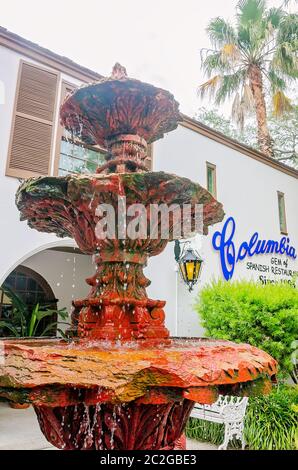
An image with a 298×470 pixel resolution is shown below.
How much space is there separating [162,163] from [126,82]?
18.1ft

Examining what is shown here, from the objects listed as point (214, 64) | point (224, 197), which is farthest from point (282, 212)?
point (214, 64)

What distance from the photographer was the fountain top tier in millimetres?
2502

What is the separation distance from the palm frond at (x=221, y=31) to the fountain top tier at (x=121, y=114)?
34.5 feet

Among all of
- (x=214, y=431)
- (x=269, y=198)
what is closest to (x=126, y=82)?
(x=214, y=431)

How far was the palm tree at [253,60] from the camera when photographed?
37.8 feet

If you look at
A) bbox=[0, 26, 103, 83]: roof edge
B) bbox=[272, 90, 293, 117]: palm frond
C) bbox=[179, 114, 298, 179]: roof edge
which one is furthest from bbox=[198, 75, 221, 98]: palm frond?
bbox=[0, 26, 103, 83]: roof edge

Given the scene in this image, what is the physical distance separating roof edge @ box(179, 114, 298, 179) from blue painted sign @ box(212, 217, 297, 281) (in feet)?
6.60

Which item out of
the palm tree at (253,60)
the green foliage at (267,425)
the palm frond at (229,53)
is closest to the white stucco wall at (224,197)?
the green foliage at (267,425)

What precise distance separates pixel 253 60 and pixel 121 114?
1111cm

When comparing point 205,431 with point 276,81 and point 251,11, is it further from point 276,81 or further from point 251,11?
point 251,11

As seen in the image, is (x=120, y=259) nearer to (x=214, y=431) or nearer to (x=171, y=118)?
(x=171, y=118)

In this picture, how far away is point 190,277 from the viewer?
7.38 meters

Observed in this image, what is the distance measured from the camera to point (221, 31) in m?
11.7

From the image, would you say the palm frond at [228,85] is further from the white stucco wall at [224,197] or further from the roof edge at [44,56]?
the roof edge at [44,56]
